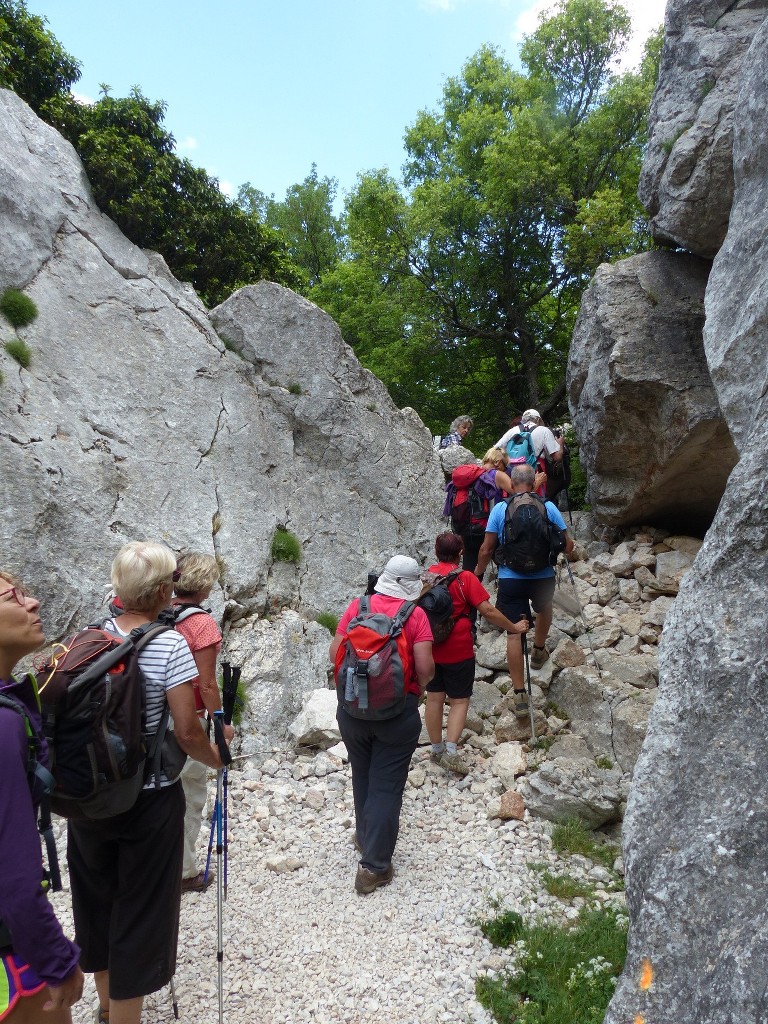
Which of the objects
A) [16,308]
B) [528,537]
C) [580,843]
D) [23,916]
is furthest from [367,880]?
[16,308]

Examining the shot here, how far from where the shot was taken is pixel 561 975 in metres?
3.91

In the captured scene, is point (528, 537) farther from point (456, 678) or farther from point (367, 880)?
point (367, 880)

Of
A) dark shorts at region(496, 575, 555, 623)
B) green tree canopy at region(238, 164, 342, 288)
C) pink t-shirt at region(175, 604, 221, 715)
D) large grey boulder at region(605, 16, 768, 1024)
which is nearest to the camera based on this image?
large grey boulder at region(605, 16, 768, 1024)

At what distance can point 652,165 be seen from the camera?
9.39 meters

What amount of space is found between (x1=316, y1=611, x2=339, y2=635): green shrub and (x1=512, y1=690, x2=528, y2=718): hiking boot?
9.37ft

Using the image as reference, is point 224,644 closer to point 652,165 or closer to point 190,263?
point 190,263

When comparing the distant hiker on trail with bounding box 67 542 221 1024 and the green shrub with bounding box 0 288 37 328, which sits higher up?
the green shrub with bounding box 0 288 37 328

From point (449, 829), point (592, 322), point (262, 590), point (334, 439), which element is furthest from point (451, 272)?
point (449, 829)

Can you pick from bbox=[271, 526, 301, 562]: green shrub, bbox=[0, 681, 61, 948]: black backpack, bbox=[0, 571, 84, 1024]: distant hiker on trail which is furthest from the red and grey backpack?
bbox=[271, 526, 301, 562]: green shrub

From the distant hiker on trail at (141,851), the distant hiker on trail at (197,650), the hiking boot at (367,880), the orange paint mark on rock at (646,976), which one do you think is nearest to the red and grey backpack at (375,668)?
the distant hiker on trail at (197,650)

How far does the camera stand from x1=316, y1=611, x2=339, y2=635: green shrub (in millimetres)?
8969

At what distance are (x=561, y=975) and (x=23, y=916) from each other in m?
3.24

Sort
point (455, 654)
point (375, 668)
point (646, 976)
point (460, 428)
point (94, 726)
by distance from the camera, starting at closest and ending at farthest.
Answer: point (94, 726) < point (646, 976) < point (375, 668) < point (455, 654) < point (460, 428)

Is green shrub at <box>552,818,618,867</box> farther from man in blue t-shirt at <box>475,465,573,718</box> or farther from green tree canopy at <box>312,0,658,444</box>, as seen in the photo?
green tree canopy at <box>312,0,658,444</box>
